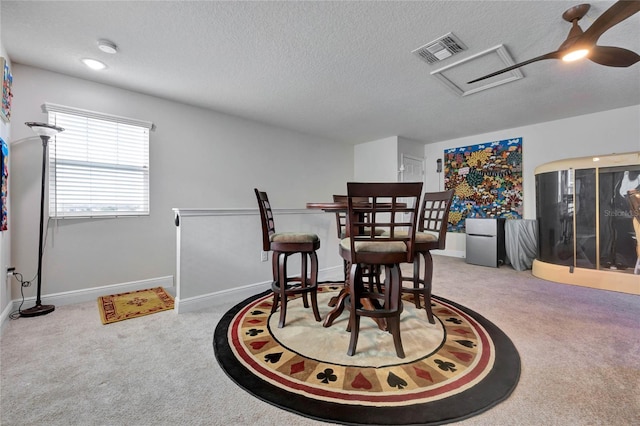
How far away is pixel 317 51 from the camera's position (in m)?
2.39

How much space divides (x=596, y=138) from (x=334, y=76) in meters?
4.22

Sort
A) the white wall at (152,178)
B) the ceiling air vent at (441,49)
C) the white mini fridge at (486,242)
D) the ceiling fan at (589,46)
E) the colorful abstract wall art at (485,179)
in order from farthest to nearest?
the colorful abstract wall art at (485,179)
the white mini fridge at (486,242)
the white wall at (152,178)
the ceiling air vent at (441,49)
the ceiling fan at (589,46)

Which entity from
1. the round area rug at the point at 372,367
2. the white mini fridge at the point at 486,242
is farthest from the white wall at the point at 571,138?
the round area rug at the point at 372,367

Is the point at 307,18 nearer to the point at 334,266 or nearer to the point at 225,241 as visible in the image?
the point at 225,241

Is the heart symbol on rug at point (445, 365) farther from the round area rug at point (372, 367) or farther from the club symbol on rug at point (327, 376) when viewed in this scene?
the club symbol on rug at point (327, 376)

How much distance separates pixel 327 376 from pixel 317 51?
260 cm

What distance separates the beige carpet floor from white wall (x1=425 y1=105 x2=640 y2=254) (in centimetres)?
252

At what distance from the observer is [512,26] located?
2.04 m

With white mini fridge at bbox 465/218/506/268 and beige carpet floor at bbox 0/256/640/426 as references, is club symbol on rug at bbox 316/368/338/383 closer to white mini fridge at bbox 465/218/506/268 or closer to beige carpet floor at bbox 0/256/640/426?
beige carpet floor at bbox 0/256/640/426

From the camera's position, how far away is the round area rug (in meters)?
1.24

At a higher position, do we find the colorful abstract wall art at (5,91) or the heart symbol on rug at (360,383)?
the colorful abstract wall art at (5,91)

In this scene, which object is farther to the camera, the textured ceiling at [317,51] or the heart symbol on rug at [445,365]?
the textured ceiling at [317,51]

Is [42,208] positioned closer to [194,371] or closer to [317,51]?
[194,371]

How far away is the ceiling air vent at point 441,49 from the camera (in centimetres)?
220
